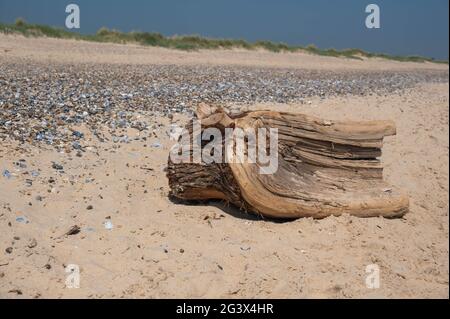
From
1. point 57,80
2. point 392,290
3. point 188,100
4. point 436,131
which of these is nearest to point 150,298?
point 392,290

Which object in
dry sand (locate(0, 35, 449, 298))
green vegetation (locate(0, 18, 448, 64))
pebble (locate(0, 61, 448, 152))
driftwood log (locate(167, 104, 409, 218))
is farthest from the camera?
green vegetation (locate(0, 18, 448, 64))

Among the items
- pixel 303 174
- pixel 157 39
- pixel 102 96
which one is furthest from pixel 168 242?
pixel 157 39

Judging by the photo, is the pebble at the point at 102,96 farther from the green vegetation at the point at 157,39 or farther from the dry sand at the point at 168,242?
the green vegetation at the point at 157,39

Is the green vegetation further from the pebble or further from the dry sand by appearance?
the dry sand

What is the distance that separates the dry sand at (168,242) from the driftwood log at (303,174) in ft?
0.49

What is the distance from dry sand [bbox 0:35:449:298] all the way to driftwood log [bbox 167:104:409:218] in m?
0.15

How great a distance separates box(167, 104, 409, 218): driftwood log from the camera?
479cm

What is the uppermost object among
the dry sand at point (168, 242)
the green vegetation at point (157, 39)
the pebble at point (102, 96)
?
the green vegetation at point (157, 39)

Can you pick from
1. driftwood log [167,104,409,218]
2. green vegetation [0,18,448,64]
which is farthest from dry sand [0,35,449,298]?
green vegetation [0,18,448,64]

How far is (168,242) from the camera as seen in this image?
4332 millimetres

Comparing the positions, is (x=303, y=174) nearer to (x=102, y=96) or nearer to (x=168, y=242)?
(x=168, y=242)

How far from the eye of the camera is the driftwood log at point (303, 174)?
4785 mm

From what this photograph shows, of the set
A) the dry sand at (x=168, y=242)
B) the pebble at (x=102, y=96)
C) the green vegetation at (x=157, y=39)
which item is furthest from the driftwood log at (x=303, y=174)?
the green vegetation at (x=157, y=39)

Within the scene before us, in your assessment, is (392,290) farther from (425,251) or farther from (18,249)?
(18,249)
